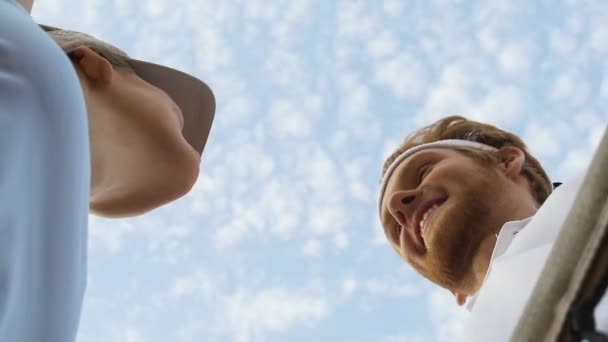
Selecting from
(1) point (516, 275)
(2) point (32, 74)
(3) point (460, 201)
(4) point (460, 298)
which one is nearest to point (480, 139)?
(3) point (460, 201)

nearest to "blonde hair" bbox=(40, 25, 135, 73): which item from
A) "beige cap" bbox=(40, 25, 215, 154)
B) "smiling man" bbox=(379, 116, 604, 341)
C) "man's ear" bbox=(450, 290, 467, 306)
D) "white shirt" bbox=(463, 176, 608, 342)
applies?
"beige cap" bbox=(40, 25, 215, 154)

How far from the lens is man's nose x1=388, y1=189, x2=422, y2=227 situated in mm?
4254

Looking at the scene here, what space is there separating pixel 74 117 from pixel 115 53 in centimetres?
105

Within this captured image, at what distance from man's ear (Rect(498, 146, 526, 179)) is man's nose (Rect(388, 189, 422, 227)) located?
0.55m

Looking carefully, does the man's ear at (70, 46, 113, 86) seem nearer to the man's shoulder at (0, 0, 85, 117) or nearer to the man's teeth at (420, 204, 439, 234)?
the man's shoulder at (0, 0, 85, 117)

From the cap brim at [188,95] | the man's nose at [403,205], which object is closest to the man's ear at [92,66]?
the cap brim at [188,95]

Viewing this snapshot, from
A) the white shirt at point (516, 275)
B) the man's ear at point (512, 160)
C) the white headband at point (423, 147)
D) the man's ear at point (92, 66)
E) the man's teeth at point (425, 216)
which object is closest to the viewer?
the white shirt at point (516, 275)

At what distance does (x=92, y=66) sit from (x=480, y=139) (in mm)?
3313

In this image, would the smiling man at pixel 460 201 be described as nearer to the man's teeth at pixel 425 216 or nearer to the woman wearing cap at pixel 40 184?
the man's teeth at pixel 425 216

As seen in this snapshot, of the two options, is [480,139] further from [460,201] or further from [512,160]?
[460,201]

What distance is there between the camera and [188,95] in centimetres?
285

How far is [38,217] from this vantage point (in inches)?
55.6

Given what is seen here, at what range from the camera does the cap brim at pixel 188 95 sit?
269 centimetres

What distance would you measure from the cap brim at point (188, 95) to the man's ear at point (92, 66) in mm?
→ 413
